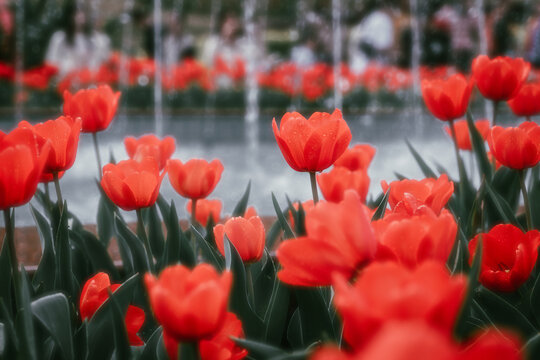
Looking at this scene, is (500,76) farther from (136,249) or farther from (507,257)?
(136,249)

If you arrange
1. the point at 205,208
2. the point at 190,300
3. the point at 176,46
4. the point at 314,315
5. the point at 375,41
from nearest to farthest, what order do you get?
the point at 190,300 → the point at 314,315 → the point at 205,208 → the point at 375,41 → the point at 176,46

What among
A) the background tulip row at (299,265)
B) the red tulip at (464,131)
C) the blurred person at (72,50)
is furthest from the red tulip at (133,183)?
the blurred person at (72,50)

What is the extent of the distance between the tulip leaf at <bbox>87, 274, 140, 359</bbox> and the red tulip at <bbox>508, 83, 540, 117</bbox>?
845 millimetres

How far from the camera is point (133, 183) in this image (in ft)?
2.66

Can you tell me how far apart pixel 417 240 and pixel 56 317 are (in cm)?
36

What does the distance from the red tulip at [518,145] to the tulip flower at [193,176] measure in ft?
1.41

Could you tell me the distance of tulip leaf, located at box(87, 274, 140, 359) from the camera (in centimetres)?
69

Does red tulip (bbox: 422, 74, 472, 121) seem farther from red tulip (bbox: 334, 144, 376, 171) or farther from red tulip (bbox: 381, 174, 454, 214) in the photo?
red tulip (bbox: 381, 174, 454, 214)

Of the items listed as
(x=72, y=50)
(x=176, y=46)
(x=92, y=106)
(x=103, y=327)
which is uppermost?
(x=176, y=46)

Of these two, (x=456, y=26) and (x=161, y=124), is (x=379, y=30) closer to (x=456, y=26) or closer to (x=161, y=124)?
(x=456, y=26)

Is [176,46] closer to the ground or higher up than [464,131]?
higher up

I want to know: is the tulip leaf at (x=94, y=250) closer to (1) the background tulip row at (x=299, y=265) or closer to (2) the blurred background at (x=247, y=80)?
(1) the background tulip row at (x=299, y=265)

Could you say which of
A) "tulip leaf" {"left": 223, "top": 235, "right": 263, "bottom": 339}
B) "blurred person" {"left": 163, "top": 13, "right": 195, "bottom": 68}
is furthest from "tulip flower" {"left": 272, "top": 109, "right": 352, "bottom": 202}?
"blurred person" {"left": 163, "top": 13, "right": 195, "bottom": 68}

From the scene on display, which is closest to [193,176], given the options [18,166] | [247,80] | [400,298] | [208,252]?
[208,252]
